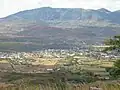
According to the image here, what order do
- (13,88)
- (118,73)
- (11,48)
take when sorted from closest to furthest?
(13,88) < (118,73) < (11,48)

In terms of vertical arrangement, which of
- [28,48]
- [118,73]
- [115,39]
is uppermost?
[115,39]

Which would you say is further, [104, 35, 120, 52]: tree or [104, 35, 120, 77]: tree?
[104, 35, 120, 52]: tree

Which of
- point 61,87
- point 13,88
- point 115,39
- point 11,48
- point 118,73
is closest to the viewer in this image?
point 13,88

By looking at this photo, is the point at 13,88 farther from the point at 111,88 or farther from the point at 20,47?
the point at 20,47

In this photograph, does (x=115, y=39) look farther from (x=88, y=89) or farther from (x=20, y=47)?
(x=20, y=47)

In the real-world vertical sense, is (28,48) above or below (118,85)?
below

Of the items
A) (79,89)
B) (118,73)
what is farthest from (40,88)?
(118,73)

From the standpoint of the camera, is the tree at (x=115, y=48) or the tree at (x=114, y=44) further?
the tree at (x=114, y=44)

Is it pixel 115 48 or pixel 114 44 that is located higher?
pixel 114 44

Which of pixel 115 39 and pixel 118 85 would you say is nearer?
pixel 118 85
